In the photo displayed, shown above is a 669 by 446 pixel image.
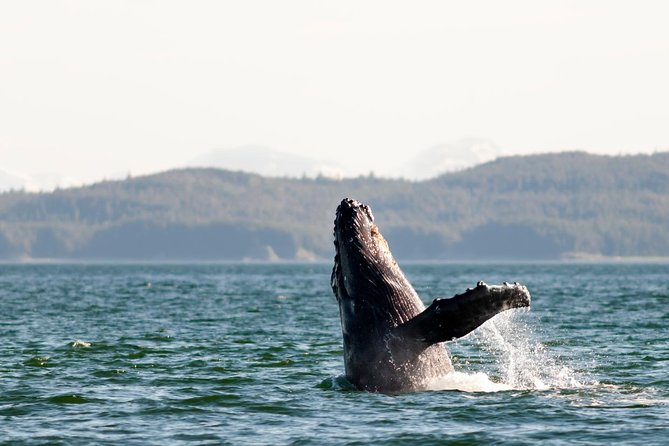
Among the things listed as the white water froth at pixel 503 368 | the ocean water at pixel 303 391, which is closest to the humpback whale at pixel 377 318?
the ocean water at pixel 303 391

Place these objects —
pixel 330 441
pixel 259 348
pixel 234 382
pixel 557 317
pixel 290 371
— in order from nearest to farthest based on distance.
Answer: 1. pixel 330 441
2. pixel 234 382
3. pixel 290 371
4. pixel 259 348
5. pixel 557 317

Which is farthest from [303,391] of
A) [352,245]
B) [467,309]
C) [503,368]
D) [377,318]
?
[503,368]

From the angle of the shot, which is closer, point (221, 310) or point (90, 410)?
point (90, 410)

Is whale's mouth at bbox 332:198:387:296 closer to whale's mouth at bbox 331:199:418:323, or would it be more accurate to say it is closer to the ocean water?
whale's mouth at bbox 331:199:418:323

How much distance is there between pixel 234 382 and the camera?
21.7m

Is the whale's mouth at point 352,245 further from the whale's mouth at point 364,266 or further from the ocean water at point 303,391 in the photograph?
the ocean water at point 303,391

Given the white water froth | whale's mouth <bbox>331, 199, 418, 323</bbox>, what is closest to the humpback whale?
whale's mouth <bbox>331, 199, 418, 323</bbox>

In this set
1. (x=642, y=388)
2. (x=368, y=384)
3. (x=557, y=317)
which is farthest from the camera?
(x=557, y=317)

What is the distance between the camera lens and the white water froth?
19.1 m

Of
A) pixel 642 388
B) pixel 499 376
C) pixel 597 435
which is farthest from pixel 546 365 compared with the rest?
pixel 597 435

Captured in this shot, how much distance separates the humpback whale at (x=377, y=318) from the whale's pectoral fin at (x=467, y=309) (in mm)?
33

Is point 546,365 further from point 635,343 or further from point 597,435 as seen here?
point 597,435

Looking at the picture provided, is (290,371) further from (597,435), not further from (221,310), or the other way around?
(221,310)

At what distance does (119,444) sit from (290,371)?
7.79 metres
